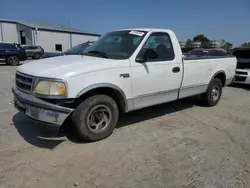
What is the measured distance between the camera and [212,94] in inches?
234

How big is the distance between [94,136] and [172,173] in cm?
141

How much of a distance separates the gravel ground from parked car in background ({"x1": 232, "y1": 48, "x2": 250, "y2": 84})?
4565mm

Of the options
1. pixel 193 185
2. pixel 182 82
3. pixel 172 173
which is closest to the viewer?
→ pixel 193 185

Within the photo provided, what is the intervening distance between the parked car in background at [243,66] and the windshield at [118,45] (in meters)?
6.39

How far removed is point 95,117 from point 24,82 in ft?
4.17

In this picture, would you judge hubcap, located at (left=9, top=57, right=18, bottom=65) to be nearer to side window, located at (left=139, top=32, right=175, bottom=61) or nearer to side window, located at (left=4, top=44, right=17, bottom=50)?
side window, located at (left=4, top=44, right=17, bottom=50)

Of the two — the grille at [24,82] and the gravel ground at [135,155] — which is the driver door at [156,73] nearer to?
the gravel ground at [135,155]

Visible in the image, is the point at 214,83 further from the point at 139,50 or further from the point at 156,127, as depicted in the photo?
the point at 139,50

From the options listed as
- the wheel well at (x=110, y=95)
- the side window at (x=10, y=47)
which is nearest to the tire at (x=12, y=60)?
the side window at (x=10, y=47)

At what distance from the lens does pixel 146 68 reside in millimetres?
4012

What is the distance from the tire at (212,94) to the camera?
226 inches

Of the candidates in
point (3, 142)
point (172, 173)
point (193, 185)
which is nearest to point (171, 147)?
point (172, 173)

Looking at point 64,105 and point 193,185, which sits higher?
point 64,105

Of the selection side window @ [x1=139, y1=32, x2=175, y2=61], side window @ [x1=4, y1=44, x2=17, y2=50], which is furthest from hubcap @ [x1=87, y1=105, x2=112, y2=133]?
side window @ [x1=4, y1=44, x2=17, y2=50]
